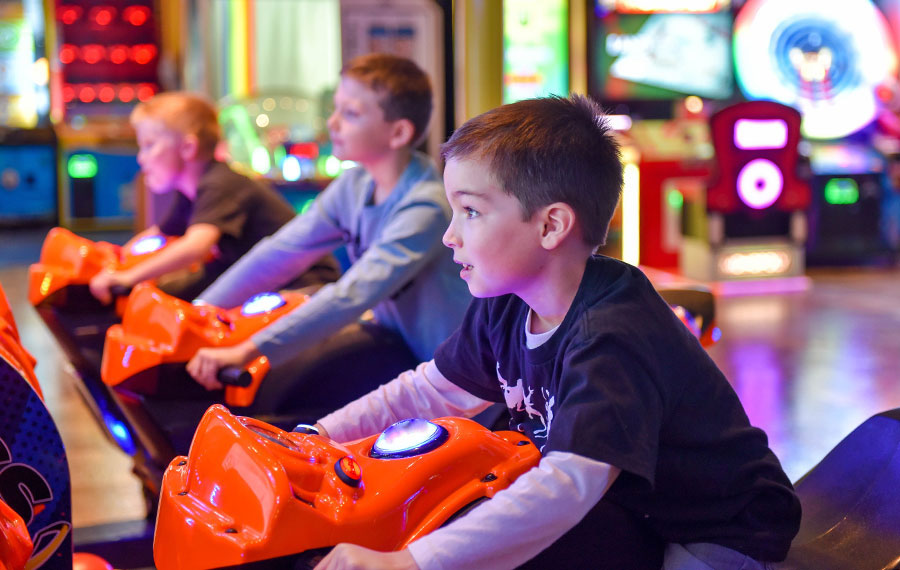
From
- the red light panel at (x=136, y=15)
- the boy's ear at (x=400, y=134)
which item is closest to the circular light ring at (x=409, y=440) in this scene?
the boy's ear at (x=400, y=134)

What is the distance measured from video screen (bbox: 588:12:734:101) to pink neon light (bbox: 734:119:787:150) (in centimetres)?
134

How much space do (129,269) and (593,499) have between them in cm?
185

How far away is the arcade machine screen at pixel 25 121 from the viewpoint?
8516 millimetres

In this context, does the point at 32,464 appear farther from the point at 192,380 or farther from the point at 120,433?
the point at 120,433

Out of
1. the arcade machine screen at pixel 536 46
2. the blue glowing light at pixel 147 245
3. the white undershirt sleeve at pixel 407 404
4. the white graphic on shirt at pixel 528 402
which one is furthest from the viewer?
the arcade machine screen at pixel 536 46

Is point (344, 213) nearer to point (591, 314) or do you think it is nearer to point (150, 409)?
point (150, 409)

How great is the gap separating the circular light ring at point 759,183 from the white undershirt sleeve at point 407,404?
4826 millimetres

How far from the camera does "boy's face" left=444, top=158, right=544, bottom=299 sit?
3.93 feet

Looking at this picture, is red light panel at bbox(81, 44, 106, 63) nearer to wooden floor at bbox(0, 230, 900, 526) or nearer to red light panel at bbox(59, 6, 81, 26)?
red light panel at bbox(59, 6, 81, 26)

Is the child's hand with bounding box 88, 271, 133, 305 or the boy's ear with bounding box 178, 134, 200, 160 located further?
the boy's ear with bounding box 178, 134, 200, 160

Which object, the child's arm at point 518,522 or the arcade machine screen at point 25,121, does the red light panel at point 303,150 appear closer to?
the arcade machine screen at point 25,121

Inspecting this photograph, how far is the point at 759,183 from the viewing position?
19.8ft

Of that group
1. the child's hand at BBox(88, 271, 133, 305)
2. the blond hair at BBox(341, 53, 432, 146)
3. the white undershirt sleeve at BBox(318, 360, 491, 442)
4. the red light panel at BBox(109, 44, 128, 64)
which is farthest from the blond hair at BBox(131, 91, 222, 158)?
the red light panel at BBox(109, 44, 128, 64)

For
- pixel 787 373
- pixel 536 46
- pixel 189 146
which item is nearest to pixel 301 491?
pixel 189 146
